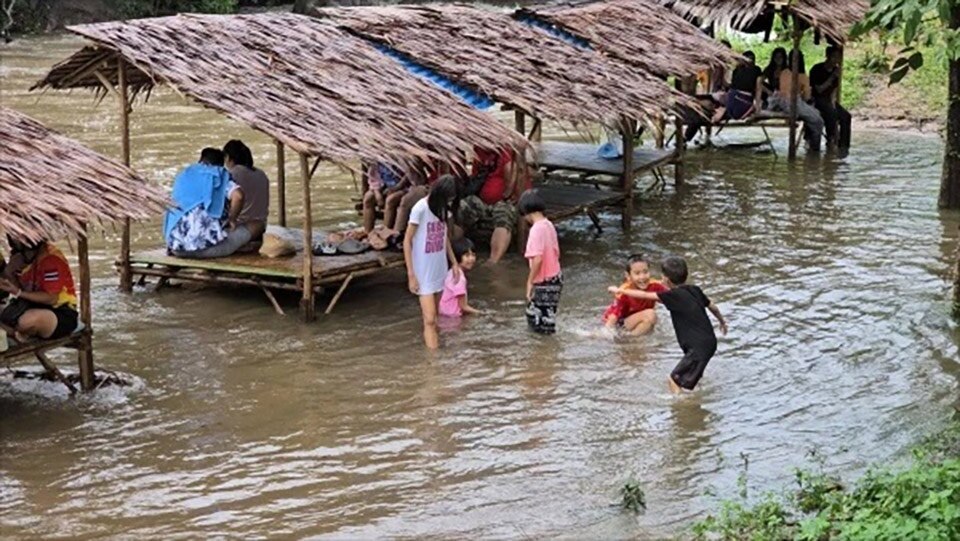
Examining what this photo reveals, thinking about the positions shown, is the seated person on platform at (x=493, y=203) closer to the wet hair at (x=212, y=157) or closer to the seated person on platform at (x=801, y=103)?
the wet hair at (x=212, y=157)

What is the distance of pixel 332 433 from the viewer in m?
9.26

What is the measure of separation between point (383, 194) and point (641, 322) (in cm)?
366

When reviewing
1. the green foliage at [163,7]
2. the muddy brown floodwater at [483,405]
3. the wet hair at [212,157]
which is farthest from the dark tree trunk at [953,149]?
the green foliage at [163,7]

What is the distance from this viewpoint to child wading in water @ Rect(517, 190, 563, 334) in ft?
36.0

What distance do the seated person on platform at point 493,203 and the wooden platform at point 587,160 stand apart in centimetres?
→ 211

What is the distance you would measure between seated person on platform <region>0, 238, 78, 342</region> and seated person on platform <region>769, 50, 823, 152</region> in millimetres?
12988

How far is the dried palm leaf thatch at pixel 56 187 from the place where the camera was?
880cm

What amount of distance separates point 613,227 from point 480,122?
3694mm

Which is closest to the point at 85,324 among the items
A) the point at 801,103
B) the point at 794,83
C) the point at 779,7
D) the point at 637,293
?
the point at 637,293

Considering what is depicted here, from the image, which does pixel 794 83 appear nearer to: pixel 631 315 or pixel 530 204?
pixel 631 315

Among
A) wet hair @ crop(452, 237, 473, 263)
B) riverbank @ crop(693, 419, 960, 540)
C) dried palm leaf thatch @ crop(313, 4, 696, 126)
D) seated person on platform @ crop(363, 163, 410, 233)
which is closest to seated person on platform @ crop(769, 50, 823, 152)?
dried palm leaf thatch @ crop(313, 4, 696, 126)

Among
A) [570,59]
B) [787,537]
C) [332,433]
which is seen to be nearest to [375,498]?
[332,433]

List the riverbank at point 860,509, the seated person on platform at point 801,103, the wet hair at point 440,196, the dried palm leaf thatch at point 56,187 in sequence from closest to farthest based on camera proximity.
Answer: the riverbank at point 860,509 → the dried palm leaf thatch at point 56,187 → the wet hair at point 440,196 → the seated person on platform at point 801,103

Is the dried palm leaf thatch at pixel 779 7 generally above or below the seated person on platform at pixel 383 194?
above
